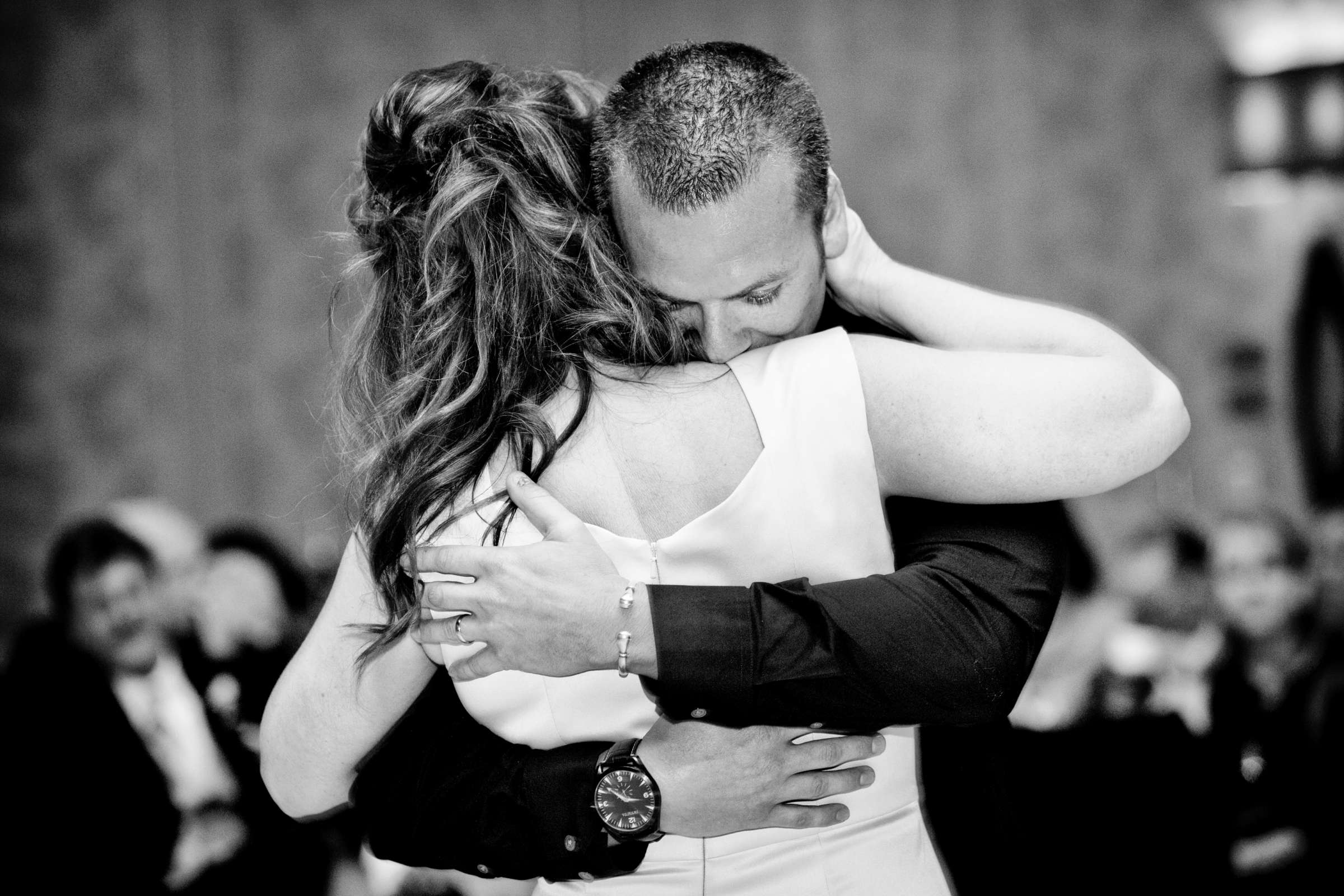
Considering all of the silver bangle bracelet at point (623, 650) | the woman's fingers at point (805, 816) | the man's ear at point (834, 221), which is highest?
Result: the man's ear at point (834, 221)

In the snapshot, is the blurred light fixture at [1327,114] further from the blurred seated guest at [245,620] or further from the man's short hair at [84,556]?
the man's short hair at [84,556]

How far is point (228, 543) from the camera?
4.45 meters

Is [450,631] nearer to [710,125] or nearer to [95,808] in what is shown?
[710,125]

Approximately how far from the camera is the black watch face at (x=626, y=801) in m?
1.30

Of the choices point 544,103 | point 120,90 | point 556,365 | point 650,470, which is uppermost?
point 120,90

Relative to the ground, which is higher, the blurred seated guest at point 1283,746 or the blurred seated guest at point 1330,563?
the blurred seated guest at point 1330,563

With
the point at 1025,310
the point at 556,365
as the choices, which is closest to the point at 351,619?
the point at 556,365

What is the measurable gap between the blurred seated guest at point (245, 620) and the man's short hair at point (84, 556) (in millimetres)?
278

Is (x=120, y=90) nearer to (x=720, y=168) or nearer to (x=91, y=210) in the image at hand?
(x=91, y=210)

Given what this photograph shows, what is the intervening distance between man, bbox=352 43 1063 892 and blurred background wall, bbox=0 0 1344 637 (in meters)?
4.90

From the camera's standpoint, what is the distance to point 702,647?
1.17 m

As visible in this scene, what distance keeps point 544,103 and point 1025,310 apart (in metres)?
0.61

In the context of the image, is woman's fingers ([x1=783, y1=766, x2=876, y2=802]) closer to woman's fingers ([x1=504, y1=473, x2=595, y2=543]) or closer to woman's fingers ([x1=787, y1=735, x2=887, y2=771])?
woman's fingers ([x1=787, y1=735, x2=887, y2=771])

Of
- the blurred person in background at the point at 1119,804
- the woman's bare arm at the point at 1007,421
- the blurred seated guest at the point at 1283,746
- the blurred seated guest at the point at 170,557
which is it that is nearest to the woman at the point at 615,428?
the woman's bare arm at the point at 1007,421
